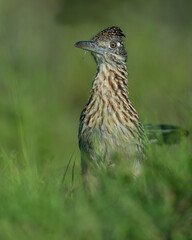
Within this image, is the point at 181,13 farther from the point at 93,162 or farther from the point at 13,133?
the point at 93,162

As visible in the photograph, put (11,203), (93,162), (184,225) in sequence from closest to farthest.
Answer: (184,225) < (11,203) < (93,162)

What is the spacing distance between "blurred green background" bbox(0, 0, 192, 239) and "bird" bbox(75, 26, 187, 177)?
289 cm

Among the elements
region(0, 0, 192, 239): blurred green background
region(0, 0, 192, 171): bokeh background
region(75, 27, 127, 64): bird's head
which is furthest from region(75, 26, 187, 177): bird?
region(0, 0, 192, 171): bokeh background

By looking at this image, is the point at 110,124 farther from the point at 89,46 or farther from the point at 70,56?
the point at 70,56

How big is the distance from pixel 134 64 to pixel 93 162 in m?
9.22

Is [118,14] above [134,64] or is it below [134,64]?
above

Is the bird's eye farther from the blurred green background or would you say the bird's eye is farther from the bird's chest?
the blurred green background

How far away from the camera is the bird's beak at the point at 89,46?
18.8ft

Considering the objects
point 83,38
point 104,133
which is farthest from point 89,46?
point 83,38

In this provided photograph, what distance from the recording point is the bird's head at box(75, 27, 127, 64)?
229 inches

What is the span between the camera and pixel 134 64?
45.8 ft

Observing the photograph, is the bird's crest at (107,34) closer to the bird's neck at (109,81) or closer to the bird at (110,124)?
the bird at (110,124)

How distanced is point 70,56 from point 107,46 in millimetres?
9199

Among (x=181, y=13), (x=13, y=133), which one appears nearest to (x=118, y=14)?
(x=181, y=13)
